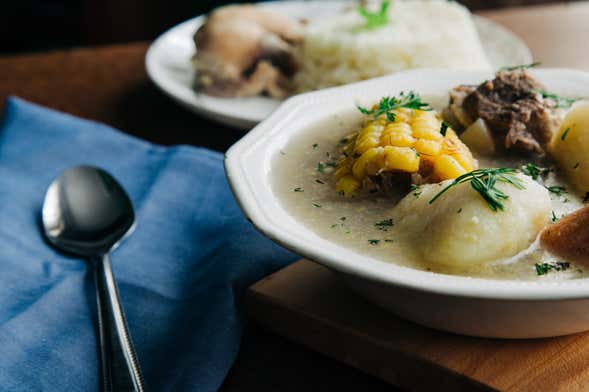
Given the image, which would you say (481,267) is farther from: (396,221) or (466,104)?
(466,104)

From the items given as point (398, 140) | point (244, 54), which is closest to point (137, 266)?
point (398, 140)

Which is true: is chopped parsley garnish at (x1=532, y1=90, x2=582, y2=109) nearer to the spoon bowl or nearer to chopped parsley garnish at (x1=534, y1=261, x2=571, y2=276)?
chopped parsley garnish at (x1=534, y1=261, x2=571, y2=276)

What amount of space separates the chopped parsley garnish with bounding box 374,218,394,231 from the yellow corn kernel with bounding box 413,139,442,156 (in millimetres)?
116

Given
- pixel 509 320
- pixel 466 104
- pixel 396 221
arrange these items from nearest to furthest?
1. pixel 509 320
2. pixel 396 221
3. pixel 466 104

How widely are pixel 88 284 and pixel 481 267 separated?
2.38ft

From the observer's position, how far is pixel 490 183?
988 mm

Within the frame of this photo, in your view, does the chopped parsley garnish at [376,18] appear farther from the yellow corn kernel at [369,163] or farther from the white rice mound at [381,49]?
the yellow corn kernel at [369,163]

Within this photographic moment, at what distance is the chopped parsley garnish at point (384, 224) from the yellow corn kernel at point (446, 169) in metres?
0.10

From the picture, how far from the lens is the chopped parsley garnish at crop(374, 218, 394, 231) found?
1068 millimetres

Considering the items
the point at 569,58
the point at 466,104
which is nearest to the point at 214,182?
the point at 466,104

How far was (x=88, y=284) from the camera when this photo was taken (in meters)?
1.36

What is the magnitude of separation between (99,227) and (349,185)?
0.56 meters

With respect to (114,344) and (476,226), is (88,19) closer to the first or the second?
(114,344)

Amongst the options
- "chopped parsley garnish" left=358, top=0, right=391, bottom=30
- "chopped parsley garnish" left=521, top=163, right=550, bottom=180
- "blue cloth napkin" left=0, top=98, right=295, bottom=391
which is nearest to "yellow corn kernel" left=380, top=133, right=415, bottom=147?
"chopped parsley garnish" left=521, top=163, right=550, bottom=180
